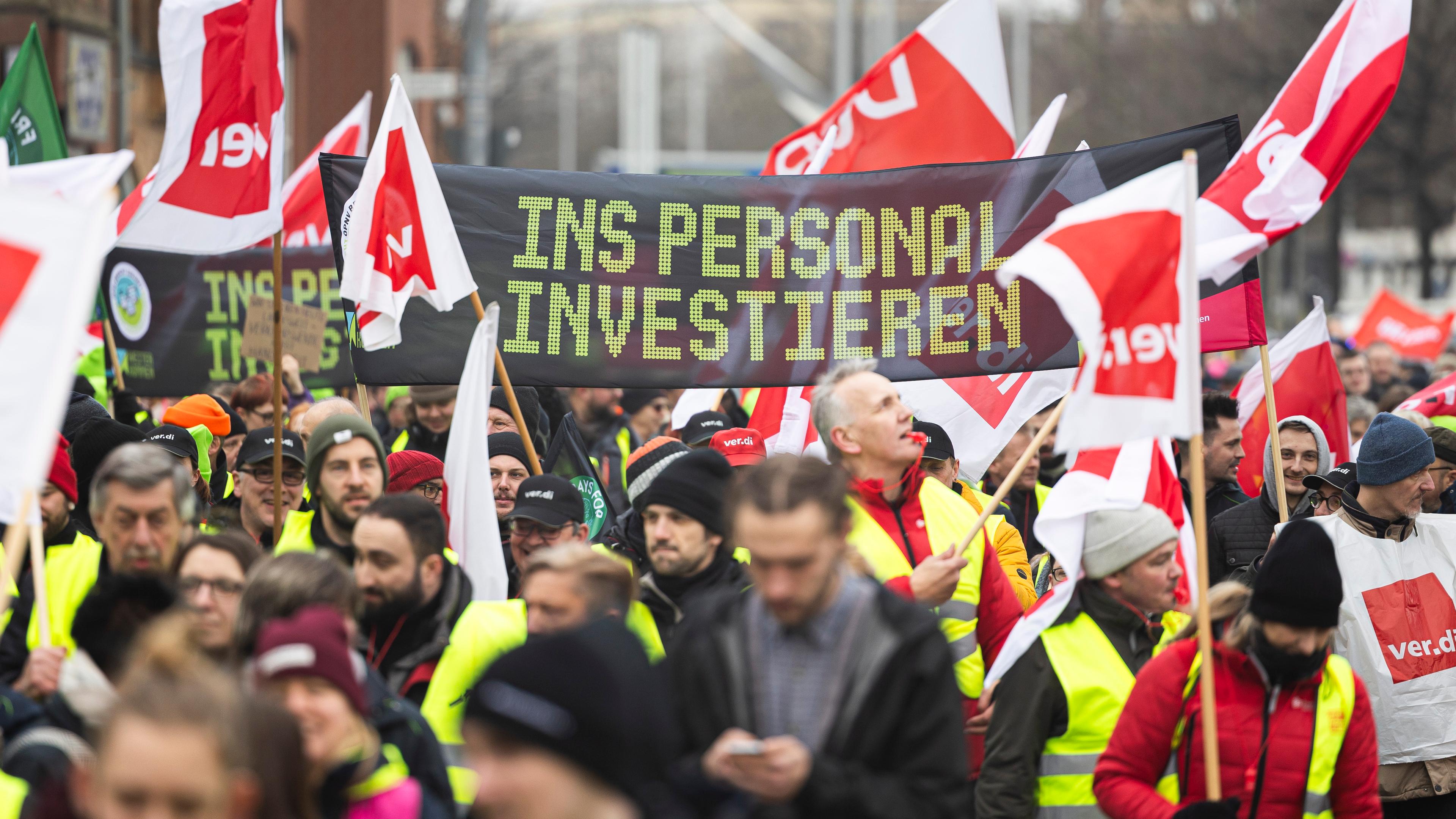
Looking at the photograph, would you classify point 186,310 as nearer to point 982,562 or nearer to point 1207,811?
point 982,562

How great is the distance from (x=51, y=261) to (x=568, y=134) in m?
64.4

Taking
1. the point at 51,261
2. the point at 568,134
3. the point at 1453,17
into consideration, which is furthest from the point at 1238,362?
the point at 568,134

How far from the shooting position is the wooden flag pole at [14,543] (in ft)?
12.0

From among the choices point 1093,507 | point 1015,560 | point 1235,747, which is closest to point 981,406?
point 1015,560

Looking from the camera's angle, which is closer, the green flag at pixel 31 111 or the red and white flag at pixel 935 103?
the red and white flag at pixel 935 103

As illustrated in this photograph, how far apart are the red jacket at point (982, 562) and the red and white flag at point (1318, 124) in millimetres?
1741

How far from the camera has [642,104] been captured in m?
53.5

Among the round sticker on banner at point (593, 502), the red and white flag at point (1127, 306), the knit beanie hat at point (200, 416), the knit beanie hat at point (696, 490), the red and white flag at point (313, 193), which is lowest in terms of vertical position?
the round sticker on banner at point (593, 502)

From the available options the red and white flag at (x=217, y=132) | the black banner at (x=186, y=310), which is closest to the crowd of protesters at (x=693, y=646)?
the red and white flag at (x=217, y=132)

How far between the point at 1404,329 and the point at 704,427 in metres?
13.7

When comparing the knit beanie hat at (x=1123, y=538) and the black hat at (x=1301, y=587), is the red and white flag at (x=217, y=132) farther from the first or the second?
the black hat at (x=1301, y=587)

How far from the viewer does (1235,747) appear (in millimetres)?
4051

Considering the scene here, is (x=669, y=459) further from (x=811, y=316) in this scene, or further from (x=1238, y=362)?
(x=1238, y=362)

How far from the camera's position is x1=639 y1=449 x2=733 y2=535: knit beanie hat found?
15.9 feet
